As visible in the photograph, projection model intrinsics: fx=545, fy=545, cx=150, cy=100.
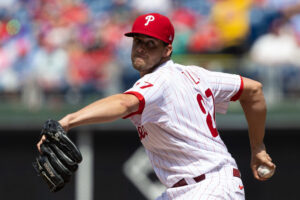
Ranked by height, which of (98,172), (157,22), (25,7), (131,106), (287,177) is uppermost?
(25,7)

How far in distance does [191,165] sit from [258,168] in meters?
0.70

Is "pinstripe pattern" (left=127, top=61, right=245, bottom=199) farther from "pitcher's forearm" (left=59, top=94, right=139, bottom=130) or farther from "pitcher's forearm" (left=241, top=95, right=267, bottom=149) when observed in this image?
"pitcher's forearm" (left=241, top=95, right=267, bottom=149)

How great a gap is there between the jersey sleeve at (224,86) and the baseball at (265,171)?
49 centimetres

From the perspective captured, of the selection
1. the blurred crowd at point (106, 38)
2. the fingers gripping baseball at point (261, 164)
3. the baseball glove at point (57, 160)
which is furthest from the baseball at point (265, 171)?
the blurred crowd at point (106, 38)

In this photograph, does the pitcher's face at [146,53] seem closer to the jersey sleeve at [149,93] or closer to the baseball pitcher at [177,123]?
the baseball pitcher at [177,123]

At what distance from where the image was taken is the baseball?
3555 millimetres

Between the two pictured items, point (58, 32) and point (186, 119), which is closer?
point (186, 119)

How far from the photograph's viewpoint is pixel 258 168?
3.60 m

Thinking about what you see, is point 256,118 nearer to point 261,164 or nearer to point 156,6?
point 261,164

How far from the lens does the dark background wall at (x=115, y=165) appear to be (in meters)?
7.36

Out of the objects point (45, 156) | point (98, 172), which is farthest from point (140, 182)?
point (45, 156)

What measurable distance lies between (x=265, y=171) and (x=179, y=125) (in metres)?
0.86

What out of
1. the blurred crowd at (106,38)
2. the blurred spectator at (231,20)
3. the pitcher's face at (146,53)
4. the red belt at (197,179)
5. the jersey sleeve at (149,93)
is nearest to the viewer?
the jersey sleeve at (149,93)

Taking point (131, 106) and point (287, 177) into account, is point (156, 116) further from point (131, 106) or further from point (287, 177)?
point (287, 177)
